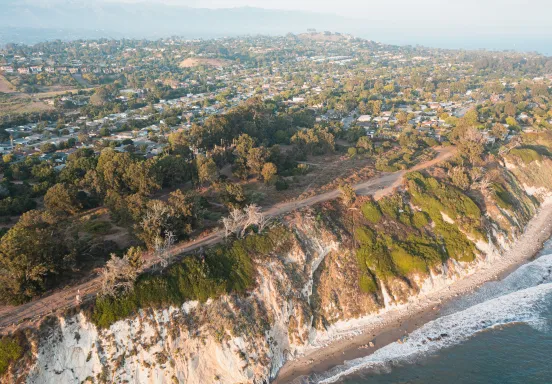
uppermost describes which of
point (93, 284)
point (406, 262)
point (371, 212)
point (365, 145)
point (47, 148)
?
point (365, 145)

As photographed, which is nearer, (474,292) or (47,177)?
(474,292)

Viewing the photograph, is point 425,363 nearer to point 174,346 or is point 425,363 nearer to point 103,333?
point 174,346

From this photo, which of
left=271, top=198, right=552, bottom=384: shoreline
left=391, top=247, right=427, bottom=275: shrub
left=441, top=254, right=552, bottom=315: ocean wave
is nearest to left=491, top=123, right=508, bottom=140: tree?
left=271, top=198, right=552, bottom=384: shoreline

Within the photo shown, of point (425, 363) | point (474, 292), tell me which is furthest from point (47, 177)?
point (474, 292)

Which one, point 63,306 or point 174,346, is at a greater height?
point 63,306

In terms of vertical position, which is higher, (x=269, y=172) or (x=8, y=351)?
(x=269, y=172)

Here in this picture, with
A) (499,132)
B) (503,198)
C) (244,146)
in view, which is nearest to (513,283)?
(503,198)

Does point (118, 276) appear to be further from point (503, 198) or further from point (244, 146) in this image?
point (503, 198)

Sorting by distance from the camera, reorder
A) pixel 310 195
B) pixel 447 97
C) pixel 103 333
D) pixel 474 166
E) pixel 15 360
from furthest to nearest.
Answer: pixel 447 97
pixel 474 166
pixel 310 195
pixel 103 333
pixel 15 360

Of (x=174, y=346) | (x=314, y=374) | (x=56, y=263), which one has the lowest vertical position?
(x=314, y=374)
